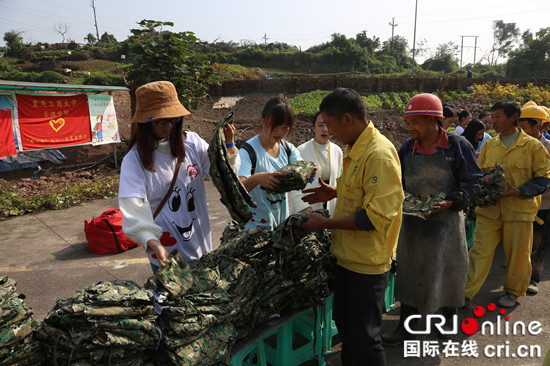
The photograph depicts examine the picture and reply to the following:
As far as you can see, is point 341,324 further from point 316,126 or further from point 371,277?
point 316,126

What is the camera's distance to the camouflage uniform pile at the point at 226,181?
91.9 inches

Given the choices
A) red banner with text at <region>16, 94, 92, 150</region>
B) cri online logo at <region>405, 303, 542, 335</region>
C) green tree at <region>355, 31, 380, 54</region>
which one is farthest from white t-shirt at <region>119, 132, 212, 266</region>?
green tree at <region>355, 31, 380, 54</region>

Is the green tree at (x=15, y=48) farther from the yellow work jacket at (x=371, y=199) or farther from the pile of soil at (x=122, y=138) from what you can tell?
the yellow work jacket at (x=371, y=199)

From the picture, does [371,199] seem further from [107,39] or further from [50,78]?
[107,39]

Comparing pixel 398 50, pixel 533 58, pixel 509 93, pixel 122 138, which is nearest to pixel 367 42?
pixel 398 50

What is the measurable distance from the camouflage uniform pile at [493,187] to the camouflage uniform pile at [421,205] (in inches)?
39.3

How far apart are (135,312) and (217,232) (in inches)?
187

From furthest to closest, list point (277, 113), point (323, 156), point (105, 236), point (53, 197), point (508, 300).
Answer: point (53, 197) → point (105, 236) → point (508, 300) → point (323, 156) → point (277, 113)

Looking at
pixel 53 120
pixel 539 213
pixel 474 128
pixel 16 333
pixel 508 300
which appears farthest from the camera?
pixel 53 120

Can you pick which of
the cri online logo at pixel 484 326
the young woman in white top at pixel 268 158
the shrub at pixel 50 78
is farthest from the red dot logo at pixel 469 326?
the shrub at pixel 50 78

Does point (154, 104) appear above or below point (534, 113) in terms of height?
above

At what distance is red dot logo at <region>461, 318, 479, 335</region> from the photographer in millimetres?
3648

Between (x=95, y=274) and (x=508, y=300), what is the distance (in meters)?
5.04

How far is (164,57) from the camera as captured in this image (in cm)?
824
